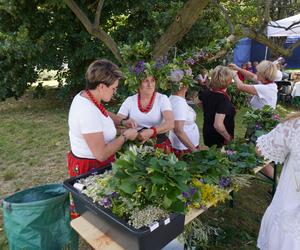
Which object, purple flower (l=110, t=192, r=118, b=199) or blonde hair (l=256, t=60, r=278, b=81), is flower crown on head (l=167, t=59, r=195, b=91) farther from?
purple flower (l=110, t=192, r=118, b=199)

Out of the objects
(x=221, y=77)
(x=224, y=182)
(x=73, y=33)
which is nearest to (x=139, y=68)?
(x=221, y=77)

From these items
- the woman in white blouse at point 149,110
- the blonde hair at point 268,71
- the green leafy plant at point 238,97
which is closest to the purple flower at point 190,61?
the woman in white blouse at point 149,110

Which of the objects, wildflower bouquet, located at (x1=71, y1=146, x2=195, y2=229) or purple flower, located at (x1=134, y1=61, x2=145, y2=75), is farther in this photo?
purple flower, located at (x1=134, y1=61, x2=145, y2=75)

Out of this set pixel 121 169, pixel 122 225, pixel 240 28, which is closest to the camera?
pixel 122 225

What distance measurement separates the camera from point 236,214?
11.0 ft

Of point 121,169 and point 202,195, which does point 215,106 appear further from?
point 121,169

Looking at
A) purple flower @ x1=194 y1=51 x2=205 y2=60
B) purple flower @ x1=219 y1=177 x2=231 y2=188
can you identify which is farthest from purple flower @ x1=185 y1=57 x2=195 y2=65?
purple flower @ x1=219 y1=177 x2=231 y2=188

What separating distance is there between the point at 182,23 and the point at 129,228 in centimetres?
328

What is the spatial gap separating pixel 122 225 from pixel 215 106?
187 cm

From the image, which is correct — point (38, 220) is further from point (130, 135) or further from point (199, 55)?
point (199, 55)

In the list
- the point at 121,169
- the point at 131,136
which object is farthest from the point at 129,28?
the point at 121,169

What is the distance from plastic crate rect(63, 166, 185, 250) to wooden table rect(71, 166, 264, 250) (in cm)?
2

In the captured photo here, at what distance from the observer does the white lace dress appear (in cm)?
161

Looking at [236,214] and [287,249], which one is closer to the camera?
[287,249]
